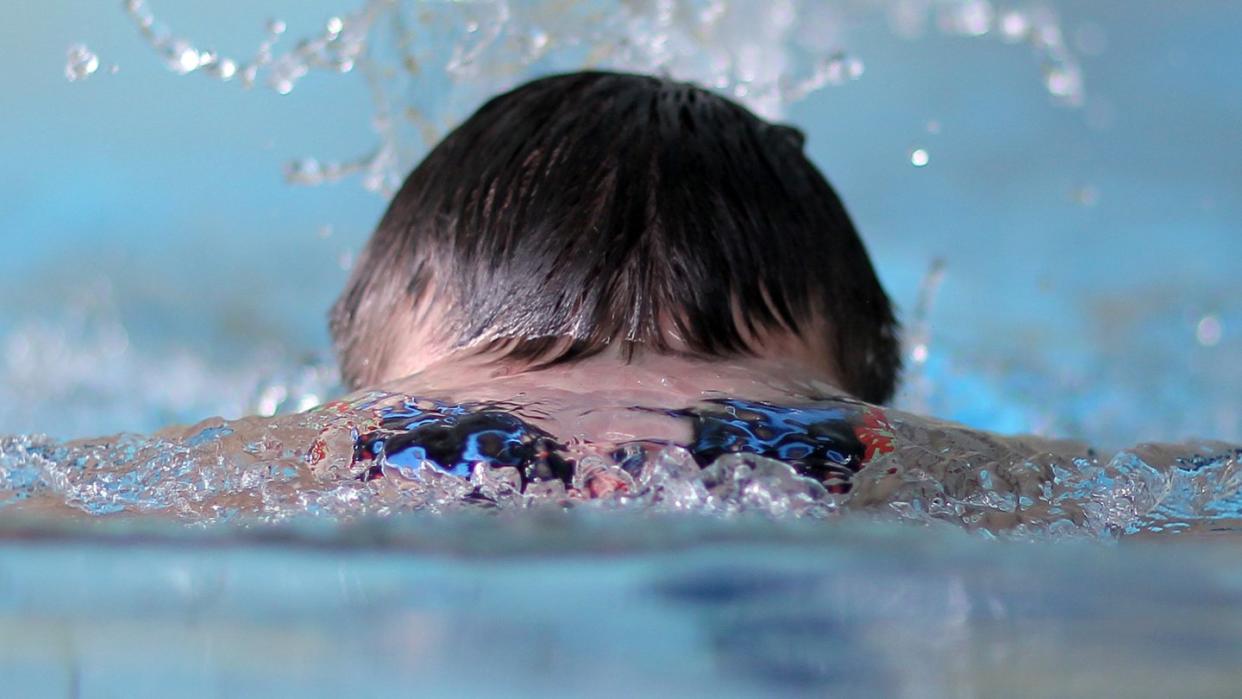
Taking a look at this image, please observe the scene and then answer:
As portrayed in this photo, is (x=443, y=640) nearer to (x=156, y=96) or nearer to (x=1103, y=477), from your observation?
(x=1103, y=477)

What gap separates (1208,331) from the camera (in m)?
2.39

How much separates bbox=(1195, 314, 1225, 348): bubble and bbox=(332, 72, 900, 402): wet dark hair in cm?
159

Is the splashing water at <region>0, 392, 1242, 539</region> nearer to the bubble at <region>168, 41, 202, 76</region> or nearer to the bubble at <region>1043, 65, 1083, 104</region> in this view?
the bubble at <region>168, 41, 202, 76</region>

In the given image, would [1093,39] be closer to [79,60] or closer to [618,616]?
[79,60]

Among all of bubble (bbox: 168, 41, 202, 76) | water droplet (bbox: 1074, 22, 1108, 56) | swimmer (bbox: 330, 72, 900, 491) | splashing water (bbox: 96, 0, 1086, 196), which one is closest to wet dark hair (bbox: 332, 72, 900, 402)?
swimmer (bbox: 330, 72, 900, 491)

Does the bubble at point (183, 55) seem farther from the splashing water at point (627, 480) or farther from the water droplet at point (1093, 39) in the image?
the water droplet at point (1093, 39)

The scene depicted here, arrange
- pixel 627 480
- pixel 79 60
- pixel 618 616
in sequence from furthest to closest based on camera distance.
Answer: pixel 79 60, pixel 627 480, pixel 618 616

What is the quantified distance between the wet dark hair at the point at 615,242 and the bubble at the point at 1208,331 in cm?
159

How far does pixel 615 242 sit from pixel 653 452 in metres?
0.23

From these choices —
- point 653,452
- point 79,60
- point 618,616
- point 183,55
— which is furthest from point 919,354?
point 618,616

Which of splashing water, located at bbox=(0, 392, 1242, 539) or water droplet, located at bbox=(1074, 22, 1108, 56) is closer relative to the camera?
splashing water, located at bbox=(0, 392, 1242, 539)

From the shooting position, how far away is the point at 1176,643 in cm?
40

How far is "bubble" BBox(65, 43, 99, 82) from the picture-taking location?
1.99 meters

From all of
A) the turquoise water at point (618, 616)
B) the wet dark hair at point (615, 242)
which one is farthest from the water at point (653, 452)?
the wet dark hair at point (615, 242)
